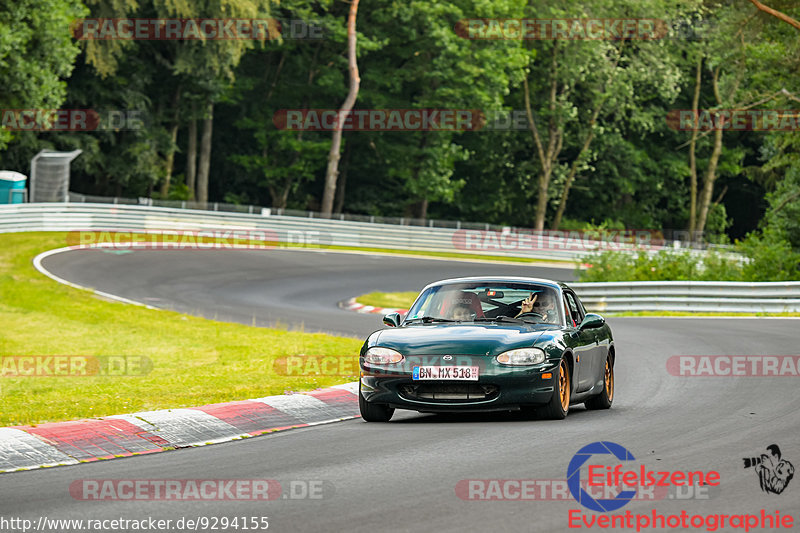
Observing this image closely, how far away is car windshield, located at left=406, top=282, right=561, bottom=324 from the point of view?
11375 mm

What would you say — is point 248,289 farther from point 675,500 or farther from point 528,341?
point 675,500

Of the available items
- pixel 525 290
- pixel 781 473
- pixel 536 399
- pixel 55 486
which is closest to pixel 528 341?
pixel 536 399

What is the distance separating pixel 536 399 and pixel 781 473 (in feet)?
9.63

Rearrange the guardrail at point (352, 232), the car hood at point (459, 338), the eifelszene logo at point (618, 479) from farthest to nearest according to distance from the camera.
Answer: the guardrail at point (352, 232), the car hood at point (459, 338), the eifelszene logo at point (618, 479)

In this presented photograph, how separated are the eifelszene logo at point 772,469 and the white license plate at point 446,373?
8.62ft

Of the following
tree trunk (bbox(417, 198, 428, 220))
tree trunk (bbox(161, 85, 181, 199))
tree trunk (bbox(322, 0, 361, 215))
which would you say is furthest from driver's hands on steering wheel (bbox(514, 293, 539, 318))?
tree trunk (bbox(417, 198, 428, 220))

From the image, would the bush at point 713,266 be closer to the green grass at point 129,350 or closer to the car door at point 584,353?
the green grass at point 129,350

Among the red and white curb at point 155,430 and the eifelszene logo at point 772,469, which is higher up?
the eifelszene logo at point 772,469

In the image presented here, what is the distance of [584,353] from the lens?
11.3 meters

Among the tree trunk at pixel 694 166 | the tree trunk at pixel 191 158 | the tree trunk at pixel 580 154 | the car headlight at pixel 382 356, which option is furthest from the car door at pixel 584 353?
the tree trunk at pixel 694 166

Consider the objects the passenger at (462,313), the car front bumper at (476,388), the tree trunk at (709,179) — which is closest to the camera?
the car front bumper at (476,388)

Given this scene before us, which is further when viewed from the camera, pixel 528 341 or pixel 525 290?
pixel 525 290

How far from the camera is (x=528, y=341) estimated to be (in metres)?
10.4

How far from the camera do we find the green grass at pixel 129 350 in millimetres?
11484
